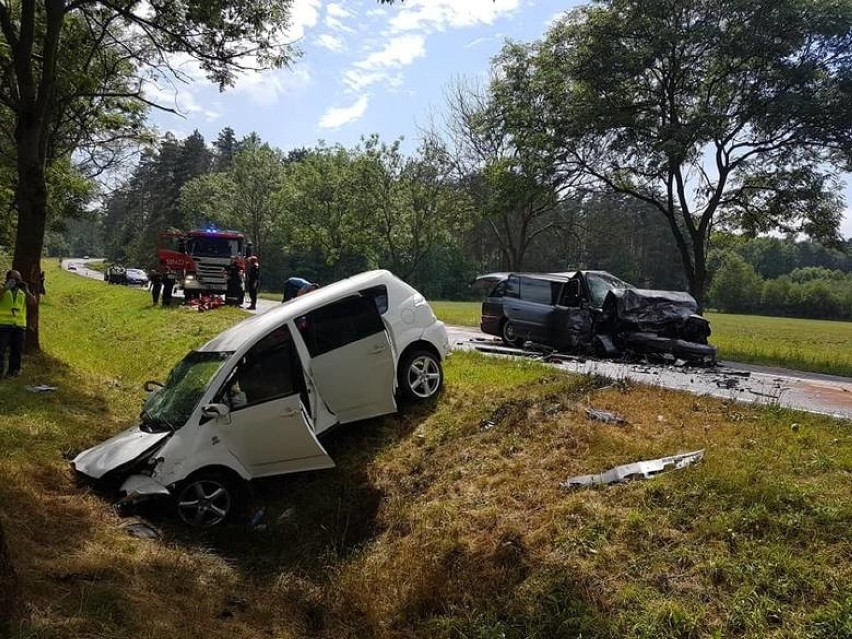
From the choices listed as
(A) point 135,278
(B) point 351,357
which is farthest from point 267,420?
(A) point 135,278

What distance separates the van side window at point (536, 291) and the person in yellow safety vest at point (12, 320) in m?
9.66

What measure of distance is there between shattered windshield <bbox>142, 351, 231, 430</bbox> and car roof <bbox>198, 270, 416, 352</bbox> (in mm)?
188

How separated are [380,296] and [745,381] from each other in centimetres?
605

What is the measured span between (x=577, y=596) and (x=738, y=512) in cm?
143

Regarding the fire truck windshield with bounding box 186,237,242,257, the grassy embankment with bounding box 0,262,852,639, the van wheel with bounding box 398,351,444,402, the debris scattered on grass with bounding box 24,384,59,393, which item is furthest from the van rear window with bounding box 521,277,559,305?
the fire truck windshield with bounding box 186,237,242,257

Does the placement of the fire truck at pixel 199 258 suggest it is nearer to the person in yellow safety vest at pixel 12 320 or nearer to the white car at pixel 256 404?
the person in yellow safety vest at pixel 12 320

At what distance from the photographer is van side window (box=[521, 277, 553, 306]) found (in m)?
13.1

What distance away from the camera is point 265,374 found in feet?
21.6

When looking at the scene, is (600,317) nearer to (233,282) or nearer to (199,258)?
(233,282)

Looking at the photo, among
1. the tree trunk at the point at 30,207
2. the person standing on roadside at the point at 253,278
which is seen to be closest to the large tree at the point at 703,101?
the person standing on roadside at the point at 253,278

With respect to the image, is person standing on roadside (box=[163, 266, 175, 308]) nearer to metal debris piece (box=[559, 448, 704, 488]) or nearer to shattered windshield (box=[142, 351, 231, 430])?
shattered windshield (box=[142, 351, 231, 430])

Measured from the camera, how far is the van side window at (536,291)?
515 inches

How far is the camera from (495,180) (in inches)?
803

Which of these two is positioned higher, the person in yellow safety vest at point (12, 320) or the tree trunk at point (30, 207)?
the tree trunk at point (30, 207)
